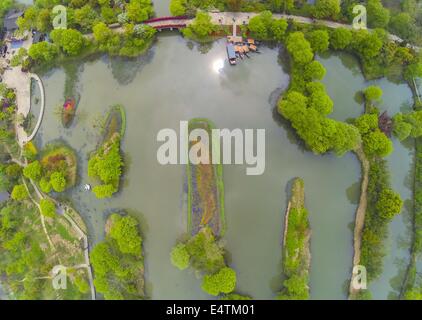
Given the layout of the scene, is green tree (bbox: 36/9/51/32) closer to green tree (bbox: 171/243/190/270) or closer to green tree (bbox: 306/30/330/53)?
green tree (bbox: 171/243/190/270)

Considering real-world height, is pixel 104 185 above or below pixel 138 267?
above

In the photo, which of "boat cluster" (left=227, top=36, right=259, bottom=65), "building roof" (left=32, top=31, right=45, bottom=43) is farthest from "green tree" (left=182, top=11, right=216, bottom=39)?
"building roof" (left=32, top=31, right=45, bottom=43)

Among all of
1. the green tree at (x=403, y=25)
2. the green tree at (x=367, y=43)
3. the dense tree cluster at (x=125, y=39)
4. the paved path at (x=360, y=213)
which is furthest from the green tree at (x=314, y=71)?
the dense tree cluster at (x=125, y=39)

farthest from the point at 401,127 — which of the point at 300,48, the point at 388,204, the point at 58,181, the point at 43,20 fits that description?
the point at 43,20

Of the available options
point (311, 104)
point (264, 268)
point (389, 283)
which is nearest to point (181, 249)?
point (264, 268)

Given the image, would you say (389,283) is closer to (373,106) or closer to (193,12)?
(373,106)

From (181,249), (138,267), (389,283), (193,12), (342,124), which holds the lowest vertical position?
(389,283)

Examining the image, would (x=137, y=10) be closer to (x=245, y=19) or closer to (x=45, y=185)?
(x=245, y=19)

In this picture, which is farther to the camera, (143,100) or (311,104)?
(143,100)
